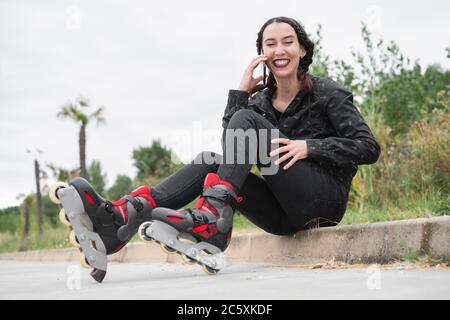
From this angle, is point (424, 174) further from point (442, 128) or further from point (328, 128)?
point (328, 128)

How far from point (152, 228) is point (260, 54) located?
1.25m

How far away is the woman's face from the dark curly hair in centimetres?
3

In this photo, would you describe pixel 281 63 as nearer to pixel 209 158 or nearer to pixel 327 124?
pixel 327 124

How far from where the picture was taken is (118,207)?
271 cm

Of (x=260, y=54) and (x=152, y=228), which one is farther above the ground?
(x=260, y=54)

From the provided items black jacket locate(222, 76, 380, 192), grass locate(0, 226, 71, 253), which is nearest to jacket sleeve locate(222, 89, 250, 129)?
black jacket locate(222, 76, 380, 192)

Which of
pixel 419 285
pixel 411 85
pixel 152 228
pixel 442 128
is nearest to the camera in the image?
pixel 419 285

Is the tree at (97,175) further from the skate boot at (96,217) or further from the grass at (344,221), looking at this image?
the skate boot at (96,217)

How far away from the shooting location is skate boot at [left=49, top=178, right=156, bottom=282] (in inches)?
100

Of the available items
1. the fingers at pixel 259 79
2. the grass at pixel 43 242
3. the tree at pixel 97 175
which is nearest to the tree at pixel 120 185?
the tree at pixel 97 175

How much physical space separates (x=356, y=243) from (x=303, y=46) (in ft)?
3.45
